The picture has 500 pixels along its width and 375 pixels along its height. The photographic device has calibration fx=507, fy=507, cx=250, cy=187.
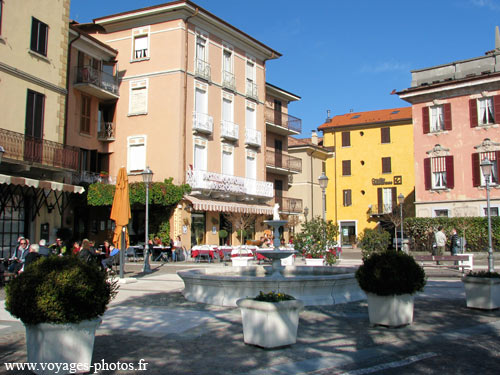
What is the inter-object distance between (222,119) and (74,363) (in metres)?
28.6

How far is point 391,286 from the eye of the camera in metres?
8.13

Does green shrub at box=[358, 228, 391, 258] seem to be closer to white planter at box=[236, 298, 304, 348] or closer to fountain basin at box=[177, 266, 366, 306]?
fountain basin at box=[177, 266, 366, 306]

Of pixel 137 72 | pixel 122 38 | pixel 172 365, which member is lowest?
pixel 172 365

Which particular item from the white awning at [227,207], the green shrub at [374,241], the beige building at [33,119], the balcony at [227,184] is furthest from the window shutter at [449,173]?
the beige building at [33,119]

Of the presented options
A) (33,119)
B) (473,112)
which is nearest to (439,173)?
(473,112)

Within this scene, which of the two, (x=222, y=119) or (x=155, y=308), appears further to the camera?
(x=222, y=119)

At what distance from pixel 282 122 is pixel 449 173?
13.5 meters

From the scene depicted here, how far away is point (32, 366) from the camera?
548 centimetres

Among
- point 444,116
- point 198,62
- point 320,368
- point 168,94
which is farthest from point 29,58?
point 444,116

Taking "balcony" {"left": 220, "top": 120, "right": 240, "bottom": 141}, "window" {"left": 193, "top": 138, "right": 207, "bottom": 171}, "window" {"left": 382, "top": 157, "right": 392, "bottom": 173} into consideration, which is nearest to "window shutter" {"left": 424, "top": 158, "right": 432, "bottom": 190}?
"balcony" {"left": 220, "top": 120, "right": 240, "bottom": 141}

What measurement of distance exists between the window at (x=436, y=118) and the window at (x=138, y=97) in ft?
62.9

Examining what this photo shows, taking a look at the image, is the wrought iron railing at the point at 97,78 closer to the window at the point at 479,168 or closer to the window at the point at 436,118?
the window at the point at 436,118

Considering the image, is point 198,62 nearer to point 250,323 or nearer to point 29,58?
point 29,58

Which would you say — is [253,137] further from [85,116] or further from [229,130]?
[85,116]
